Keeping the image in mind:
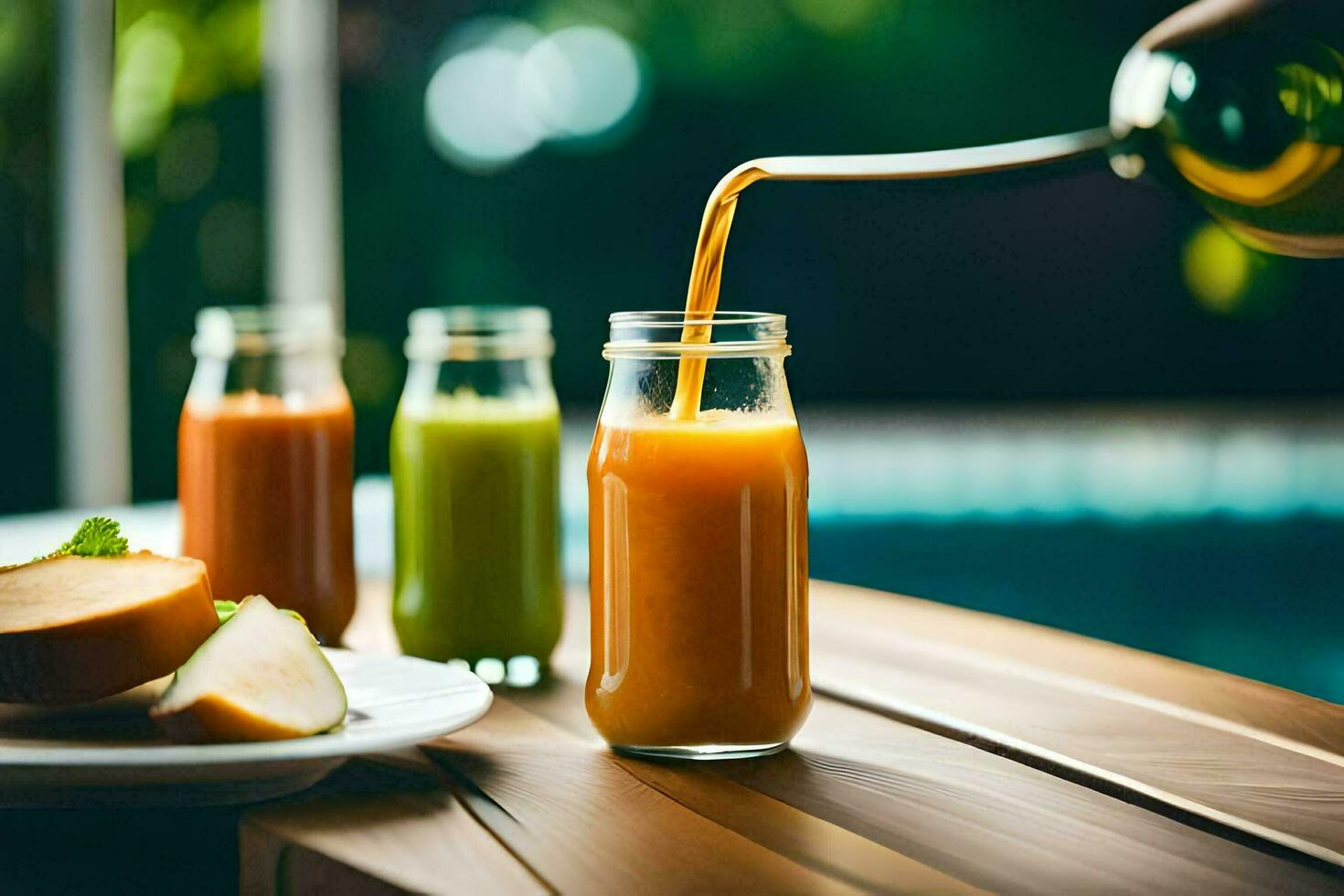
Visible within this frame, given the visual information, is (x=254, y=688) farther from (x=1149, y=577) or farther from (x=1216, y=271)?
(x=1216, y=271)

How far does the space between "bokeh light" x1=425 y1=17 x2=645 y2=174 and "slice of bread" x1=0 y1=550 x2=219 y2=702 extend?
127 inches

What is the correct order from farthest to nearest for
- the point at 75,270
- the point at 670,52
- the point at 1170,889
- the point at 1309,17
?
1. the point at 670,52
2. the point at 75,270
3. the point at 1309,17
4. the point at 1170,889

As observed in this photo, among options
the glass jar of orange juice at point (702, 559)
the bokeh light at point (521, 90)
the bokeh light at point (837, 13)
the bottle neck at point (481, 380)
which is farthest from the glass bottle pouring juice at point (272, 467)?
the bokeh light at point (837, 13)

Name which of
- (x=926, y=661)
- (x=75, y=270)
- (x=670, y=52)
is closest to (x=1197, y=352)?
(x=670, y=52)

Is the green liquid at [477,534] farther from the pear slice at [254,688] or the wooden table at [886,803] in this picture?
the pear slice at [254,688]

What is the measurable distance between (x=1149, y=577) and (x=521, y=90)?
6.95ft

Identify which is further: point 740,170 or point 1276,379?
point 1276,379

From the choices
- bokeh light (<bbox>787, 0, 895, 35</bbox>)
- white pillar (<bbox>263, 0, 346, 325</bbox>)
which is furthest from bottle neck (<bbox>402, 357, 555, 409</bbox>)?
bokeh light (<bbox>787, 0, 895, 35</bbox>)

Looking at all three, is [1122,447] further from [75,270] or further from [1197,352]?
[75,270]

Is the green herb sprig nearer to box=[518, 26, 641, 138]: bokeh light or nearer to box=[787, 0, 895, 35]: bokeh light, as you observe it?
box=[518, 26, 641, 138]: bokeh light

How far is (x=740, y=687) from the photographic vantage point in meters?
0.70

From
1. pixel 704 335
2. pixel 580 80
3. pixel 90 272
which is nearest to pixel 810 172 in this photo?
pixel 704 335

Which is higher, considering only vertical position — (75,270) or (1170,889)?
(75,270)

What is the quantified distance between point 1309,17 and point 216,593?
74cm
